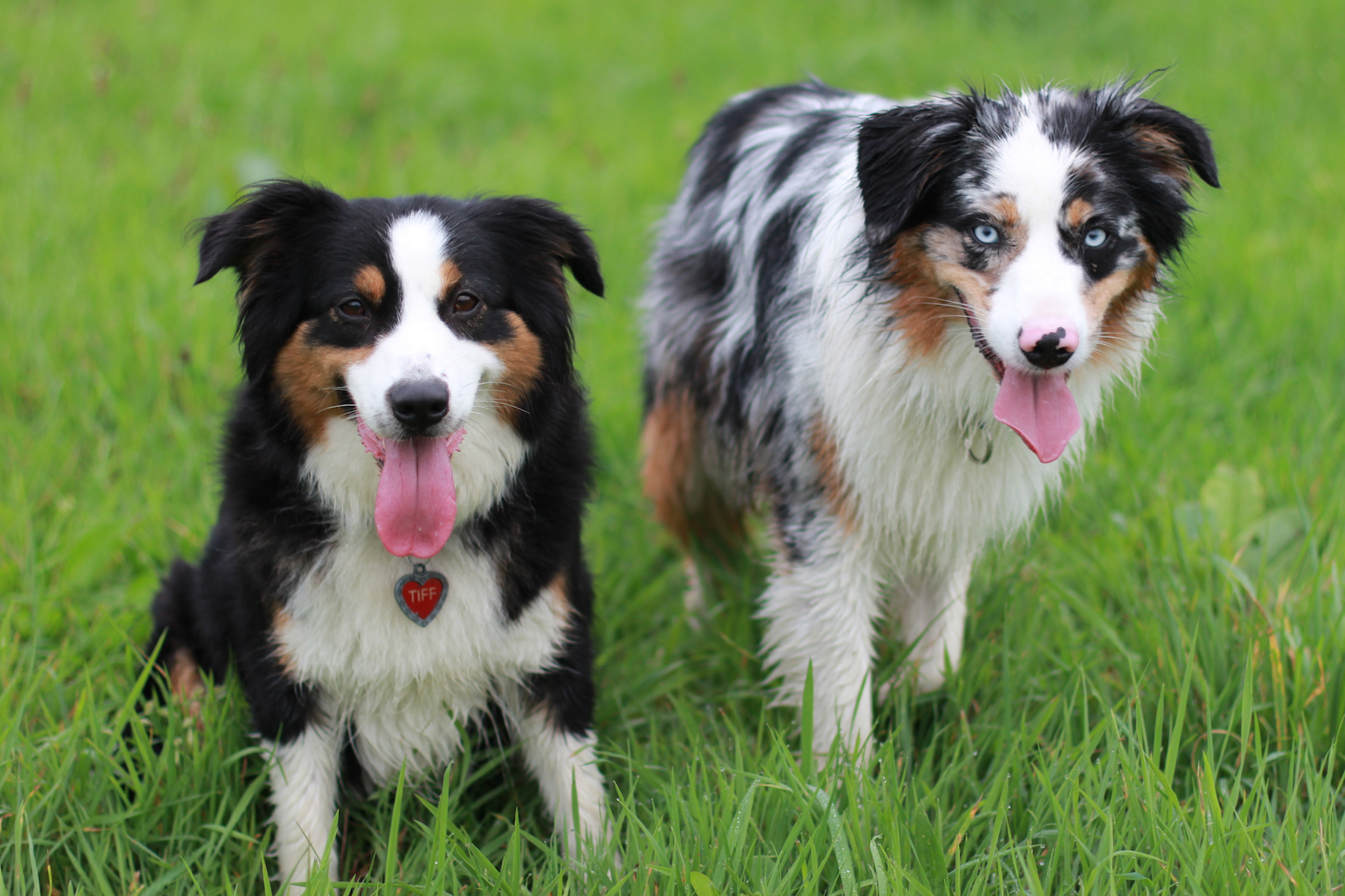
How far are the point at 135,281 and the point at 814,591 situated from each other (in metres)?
3.60

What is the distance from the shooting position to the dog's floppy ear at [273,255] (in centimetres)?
229

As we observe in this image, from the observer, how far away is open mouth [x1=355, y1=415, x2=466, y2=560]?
229 cm

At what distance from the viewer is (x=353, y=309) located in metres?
2.25

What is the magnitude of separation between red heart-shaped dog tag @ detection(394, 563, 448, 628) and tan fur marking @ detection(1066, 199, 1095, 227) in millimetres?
1614

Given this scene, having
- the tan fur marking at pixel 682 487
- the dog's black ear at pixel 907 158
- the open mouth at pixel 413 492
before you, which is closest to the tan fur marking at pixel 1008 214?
the dog's black ear at pixel 907 158

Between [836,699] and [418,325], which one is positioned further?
[836,699]

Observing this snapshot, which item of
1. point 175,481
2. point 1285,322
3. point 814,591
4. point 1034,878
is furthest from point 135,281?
point 1285,322

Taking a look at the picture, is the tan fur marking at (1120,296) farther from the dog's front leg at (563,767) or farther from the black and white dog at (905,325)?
the dog's front leg at (563,767)

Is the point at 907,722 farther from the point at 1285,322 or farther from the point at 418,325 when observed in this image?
the point at 1285,322

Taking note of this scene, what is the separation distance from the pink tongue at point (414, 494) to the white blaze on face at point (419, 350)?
0.11 m

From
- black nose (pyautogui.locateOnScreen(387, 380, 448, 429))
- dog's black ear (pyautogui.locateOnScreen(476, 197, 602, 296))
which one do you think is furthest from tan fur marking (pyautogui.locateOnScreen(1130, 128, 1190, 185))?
black nose (pyautogui.locateOnScreen(387, 380, 448, 429))

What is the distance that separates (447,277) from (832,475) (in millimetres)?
1098

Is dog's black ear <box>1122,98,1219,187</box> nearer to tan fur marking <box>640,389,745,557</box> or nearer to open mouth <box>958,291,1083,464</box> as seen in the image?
open mouth <box>958,291,1083,464</box>

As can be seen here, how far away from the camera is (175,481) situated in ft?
12.5
